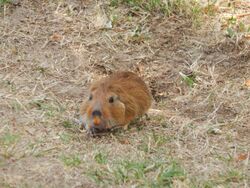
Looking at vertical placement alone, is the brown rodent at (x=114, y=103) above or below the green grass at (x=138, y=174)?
above

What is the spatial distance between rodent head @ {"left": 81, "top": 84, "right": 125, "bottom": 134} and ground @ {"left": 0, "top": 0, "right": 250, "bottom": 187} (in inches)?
3.9

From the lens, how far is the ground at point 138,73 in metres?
4.82

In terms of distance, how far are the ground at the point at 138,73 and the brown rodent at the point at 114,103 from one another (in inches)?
4.4

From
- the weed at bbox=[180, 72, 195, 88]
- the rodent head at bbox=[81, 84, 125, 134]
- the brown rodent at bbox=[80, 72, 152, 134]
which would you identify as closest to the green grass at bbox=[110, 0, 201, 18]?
the weed at bbox=[180, 72, 195, 88]

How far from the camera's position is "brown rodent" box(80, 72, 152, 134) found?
5410 millimetres

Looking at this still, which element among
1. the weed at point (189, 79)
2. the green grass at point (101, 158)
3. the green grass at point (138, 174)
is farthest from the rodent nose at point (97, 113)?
the weed at point (189, 79)

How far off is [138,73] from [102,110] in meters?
1.32

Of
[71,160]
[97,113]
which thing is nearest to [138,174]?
[71,160]

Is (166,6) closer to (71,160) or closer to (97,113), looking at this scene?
(97,113)

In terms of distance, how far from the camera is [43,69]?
6.52 m

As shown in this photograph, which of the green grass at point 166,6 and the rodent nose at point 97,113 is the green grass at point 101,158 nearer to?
the rodent nose at point 97,113

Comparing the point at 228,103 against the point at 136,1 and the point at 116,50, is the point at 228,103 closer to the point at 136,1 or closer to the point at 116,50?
the point at 116,50

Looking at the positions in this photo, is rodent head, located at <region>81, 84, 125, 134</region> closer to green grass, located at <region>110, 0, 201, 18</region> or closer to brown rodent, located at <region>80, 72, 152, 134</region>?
brown rodent, located at <region>80, 72, 152, 134</region>

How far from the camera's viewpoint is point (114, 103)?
554 centimetres
